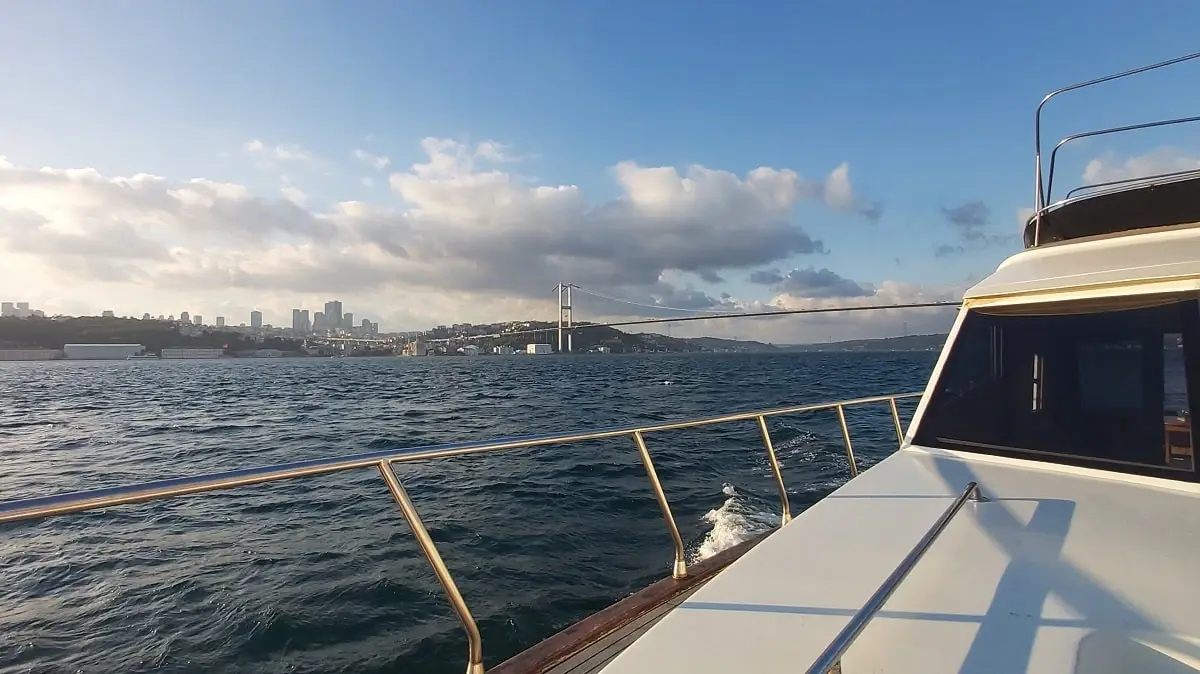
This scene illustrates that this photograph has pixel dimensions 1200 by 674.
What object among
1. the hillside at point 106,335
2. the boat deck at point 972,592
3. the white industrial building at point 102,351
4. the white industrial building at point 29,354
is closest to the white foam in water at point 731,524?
the boat deck at point 972,592

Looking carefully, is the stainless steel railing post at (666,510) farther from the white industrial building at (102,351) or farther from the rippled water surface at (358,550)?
the white industrial building at (102,351)

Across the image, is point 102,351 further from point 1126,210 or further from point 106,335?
point 1126,210

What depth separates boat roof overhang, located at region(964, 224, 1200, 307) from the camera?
102 inches

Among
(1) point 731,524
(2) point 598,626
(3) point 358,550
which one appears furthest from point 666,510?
(3) point 358,550

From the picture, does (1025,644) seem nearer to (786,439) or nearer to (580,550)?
(580,550)

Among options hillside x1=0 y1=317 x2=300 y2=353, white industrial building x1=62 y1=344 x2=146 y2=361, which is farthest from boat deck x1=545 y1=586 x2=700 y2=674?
white industrial building x1=62 y1=344 x2=146 y2=361

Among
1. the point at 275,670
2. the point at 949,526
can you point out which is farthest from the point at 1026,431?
the point at 275,670

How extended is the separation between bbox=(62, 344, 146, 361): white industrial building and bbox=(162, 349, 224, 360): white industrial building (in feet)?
18.1

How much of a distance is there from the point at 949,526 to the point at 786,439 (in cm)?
1184

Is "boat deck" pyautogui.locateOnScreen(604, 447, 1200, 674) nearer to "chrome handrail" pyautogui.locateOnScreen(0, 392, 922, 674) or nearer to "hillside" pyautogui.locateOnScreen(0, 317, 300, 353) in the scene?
"chrome handrail" pyautogui.locateOnScreen(0, 392, 922, 674)

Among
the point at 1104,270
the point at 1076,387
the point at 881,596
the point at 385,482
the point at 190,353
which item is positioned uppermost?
the point at 1104,270

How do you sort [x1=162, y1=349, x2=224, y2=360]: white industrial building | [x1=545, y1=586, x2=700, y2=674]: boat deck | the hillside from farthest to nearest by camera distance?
[x1=162, y1=349, x2=224, y2=360]: white industrial building
the hillside
[x1=545, y1=586, x2=700, y2=674]: boat deck

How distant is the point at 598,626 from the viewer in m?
2.40

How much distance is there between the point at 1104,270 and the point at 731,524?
199 inches
